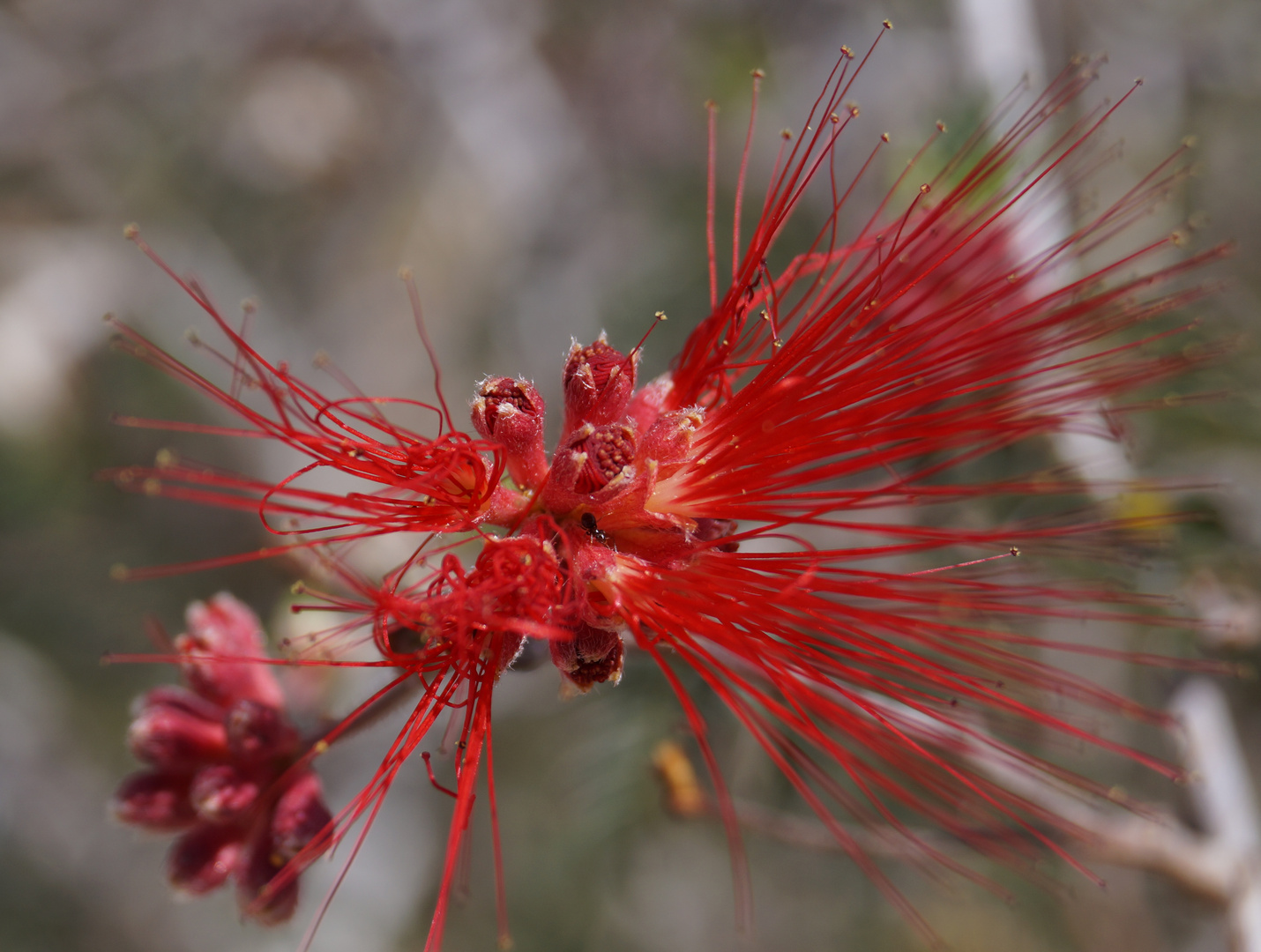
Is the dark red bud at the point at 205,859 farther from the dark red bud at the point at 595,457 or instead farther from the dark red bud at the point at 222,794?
the dark red bud at the point at 595,457

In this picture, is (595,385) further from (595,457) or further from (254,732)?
(254,732)

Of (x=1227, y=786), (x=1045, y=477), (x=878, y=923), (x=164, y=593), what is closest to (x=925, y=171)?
(x=1045, y=477)

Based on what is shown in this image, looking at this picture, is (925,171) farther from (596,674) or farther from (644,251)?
(596,674)

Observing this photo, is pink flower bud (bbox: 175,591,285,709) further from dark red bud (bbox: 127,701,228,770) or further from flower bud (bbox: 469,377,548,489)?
flower bud (bbox: 469,377,548,489)

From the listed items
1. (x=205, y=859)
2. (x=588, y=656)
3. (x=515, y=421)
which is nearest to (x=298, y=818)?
(x=205, y=859)

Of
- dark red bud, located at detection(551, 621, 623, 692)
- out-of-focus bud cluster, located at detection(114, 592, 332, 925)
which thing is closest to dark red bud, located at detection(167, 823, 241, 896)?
out-of-focus bud cluster, located at detection(114, 592, 332, 925)
